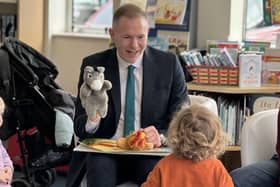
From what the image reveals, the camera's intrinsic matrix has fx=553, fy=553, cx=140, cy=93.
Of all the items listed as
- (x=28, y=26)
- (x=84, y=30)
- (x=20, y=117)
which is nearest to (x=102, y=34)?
(x=84, y=30)

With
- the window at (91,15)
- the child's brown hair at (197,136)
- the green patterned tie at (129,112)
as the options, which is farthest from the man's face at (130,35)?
the window at (91,15)

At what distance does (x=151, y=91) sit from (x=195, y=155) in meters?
0.56

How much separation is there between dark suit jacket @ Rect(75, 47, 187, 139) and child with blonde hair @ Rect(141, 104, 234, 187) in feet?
1.52

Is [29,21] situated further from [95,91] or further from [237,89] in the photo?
[95,91]

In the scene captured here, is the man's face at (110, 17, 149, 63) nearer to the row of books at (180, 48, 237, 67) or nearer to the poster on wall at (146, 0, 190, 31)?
the row of books at (180, 48, 237, 67)

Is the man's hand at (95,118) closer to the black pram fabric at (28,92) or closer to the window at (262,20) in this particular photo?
the black pram fabric at (28,92)

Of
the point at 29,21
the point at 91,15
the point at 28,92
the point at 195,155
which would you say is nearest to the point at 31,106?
the point at 28,92

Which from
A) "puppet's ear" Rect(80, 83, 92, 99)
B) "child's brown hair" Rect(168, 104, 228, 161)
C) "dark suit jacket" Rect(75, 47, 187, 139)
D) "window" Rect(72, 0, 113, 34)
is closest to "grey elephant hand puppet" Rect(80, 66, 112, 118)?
"puppet's ear" Rect(80, 83, 92, 99)

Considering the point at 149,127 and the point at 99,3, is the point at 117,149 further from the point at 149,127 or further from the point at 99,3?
the point at 99,3

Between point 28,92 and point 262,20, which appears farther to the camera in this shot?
point 262,20

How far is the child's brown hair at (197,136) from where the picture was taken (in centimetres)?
178

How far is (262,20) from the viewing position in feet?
11.5

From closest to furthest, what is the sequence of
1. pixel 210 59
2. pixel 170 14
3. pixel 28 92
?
pixel 28 92 < pixel 210 59 < pixel 170 14

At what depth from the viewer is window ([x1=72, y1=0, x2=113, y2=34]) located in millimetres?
4426
